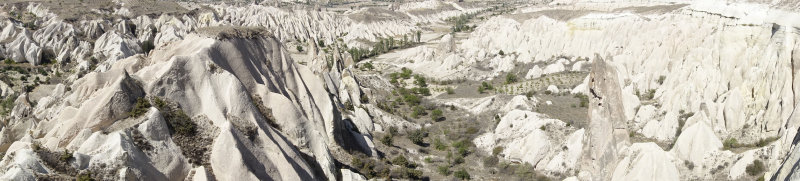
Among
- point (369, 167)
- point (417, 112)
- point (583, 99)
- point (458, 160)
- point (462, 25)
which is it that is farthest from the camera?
point (462, 25)

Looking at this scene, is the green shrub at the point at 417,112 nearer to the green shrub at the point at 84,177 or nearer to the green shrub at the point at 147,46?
the green shrub at the point at 84,177

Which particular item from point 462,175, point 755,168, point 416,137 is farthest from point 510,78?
point 755,168

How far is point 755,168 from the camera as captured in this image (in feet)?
89.4

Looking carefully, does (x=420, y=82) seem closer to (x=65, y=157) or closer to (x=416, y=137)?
(x=416, y=137)

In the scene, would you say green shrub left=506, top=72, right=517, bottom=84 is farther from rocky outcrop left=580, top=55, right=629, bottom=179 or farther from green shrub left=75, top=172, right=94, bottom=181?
green shrub left=75, top=172, right=94, bottom=181

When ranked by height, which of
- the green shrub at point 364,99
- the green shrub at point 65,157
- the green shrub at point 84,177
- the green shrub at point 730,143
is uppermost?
the green shrub at point 65,157

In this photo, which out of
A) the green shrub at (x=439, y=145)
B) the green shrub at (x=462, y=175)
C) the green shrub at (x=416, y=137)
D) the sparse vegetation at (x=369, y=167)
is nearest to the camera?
the sparse vegetation at (x=369, y=167)

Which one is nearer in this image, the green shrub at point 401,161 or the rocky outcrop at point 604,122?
the rocky outcrop at point 604,122

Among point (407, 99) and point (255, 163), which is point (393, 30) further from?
point (255, 163)

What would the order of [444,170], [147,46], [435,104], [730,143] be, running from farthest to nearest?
[147,46] → [435,104] → [730,143] → [444,170]

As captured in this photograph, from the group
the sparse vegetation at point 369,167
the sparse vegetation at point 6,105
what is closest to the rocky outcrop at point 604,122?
the sparse vegetation at point 369,167

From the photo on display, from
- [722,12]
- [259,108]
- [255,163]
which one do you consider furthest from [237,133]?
[722,12]

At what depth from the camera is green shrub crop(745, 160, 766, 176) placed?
27.1 meters

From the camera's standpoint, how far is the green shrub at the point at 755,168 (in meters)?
27.1
